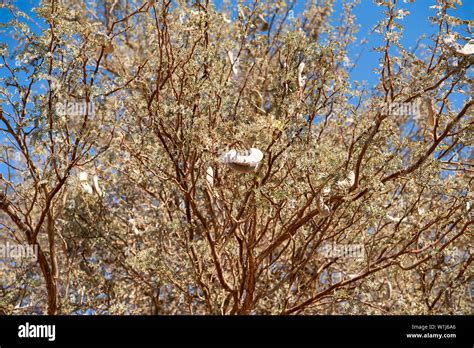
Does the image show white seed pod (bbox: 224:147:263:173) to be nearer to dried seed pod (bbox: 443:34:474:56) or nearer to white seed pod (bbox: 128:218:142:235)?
dried seed pod (bbox: 443:34:474:56)

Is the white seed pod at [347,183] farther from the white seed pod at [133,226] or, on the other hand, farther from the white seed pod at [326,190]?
the white seed pod at [133,226]

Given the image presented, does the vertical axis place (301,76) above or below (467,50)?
above

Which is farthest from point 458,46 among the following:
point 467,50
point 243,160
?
point 243,160

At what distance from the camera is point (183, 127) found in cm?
560

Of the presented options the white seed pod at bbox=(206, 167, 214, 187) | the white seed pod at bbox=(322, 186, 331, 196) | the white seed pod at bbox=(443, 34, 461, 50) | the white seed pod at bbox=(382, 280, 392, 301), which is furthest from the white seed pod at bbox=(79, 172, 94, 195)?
the white seed pod at bbox=(443, 34, 461, 50)

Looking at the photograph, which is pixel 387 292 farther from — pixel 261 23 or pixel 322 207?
pixel 261 23

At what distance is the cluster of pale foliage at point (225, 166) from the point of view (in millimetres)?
4773

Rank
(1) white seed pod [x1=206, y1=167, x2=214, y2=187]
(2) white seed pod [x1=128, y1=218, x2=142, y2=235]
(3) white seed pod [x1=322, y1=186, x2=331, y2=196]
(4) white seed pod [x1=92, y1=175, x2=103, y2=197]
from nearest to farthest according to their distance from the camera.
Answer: (3) white seed pod [x1=322, y1=186, x2=331, y2=196], (1) white seed pod [x1=206, y1=167, x2=214, y2=187], (4) white seed pod [x1=92, y1=175, x2=103, y2=197], (2) white seed pod [x1=128, y1=218, x2=142, y2=235]

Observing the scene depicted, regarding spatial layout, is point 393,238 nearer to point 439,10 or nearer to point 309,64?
point 309,64

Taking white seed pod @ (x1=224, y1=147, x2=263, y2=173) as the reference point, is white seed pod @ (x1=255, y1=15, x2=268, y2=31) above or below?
above

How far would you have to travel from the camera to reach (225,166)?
5.74 m

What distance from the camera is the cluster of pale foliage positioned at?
4.77m
